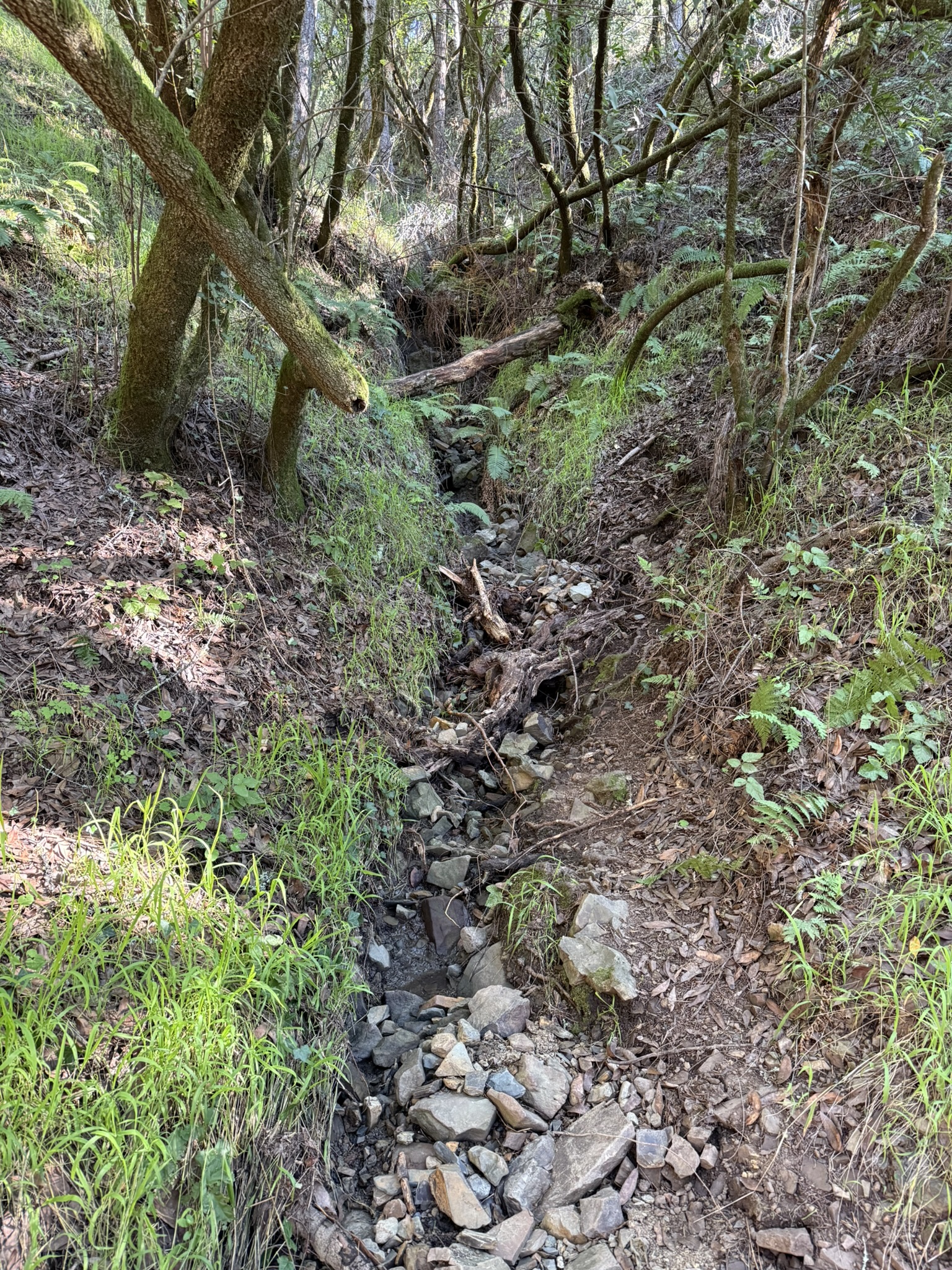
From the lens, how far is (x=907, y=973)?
225 centimetres

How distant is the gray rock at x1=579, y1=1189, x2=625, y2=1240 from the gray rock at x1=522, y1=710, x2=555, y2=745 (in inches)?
85.5

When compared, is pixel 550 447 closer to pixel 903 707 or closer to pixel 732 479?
pixel 732 479

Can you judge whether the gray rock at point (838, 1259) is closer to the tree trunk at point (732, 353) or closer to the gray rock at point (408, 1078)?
the gray rock at point (408, 1078)

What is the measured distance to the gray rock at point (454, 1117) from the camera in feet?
7.89

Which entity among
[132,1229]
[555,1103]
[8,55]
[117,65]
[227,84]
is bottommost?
[132,1229]

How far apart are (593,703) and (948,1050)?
2.33 metres

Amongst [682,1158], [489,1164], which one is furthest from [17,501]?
[682,1158]

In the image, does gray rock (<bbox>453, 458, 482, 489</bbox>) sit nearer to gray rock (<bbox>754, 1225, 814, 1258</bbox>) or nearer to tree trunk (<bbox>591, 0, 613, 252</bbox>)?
tree trunk (<bbox>591, 0, 613, 252</bbox>)

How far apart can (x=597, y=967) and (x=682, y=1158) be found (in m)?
0.63

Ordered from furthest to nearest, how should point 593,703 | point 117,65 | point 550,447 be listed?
point 550,447 → point 593,703 → point 117,65

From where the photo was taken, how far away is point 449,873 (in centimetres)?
348

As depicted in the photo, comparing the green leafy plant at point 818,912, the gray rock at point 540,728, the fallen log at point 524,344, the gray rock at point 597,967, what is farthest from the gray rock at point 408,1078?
the fallen log at point 524,344

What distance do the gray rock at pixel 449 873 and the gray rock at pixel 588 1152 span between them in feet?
3.92

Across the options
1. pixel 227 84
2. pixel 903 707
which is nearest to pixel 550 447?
pixel 227 84
